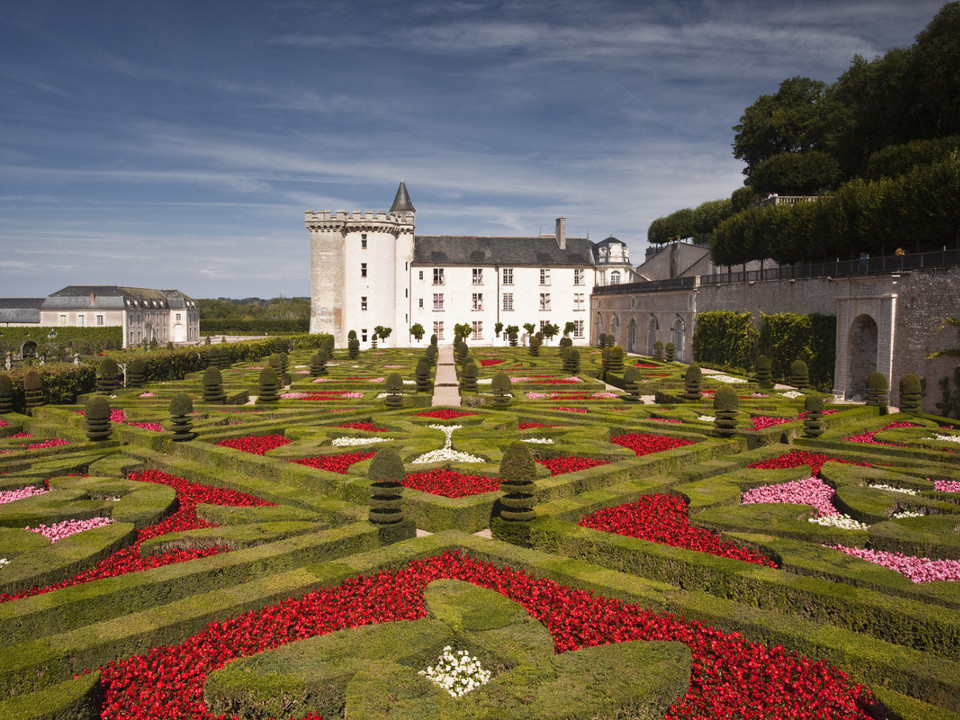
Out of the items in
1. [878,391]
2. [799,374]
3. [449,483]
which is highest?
[799,374]

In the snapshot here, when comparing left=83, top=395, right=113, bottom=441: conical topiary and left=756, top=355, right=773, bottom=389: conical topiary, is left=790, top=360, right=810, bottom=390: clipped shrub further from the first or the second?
left=83, top=395, right=113, bottom=441: conical topiary

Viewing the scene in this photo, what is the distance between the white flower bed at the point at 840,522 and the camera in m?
10.6

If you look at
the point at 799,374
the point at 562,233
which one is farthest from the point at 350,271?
the point at 799,374

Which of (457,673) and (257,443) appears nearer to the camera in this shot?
(457,673)

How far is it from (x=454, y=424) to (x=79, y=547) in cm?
1148

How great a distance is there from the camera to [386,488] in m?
10.2

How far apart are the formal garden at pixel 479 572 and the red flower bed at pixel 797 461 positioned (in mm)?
86

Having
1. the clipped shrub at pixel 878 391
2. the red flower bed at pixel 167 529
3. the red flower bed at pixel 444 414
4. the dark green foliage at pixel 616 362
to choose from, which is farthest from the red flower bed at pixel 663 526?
the dark green foliage at pixel 616 362

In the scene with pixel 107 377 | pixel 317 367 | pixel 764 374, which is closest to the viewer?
pixel 107 377

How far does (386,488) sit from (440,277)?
182ft

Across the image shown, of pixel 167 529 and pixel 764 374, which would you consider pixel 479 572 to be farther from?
pixel 764 374

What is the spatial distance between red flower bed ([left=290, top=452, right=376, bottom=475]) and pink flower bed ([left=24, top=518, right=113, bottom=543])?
4.33 meters

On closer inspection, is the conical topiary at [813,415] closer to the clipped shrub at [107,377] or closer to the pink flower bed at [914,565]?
the pink flower bed at [914,565]

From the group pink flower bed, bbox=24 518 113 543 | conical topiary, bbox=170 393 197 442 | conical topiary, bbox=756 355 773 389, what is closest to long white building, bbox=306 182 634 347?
conical topiary, bbox=756 355 773 389
